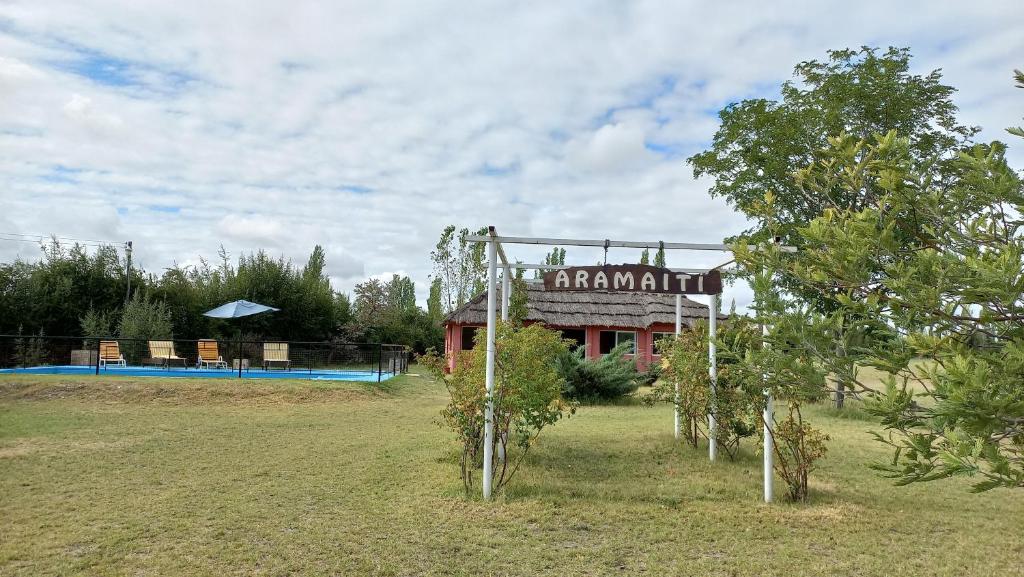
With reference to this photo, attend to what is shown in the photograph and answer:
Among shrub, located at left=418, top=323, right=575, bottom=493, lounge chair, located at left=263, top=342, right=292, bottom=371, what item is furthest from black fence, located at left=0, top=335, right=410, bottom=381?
shrub, located at left=418, top=323, right=575, bottom=493

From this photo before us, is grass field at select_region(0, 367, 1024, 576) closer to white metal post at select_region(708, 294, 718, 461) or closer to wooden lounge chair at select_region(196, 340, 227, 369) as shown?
white metal post at select_region(708, 294, 718, 461)

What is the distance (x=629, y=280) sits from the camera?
6.16 metres

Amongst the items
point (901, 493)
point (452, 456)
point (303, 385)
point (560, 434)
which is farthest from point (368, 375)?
point (901, 493)

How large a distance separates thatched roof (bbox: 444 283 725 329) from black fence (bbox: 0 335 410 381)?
3.78 metres

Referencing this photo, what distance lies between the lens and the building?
24.3 meters

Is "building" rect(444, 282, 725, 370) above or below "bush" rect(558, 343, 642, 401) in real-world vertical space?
above

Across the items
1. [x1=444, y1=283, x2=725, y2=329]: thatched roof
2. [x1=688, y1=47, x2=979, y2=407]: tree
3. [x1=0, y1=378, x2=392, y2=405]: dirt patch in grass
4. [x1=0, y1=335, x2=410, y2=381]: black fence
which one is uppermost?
[x1=688, y1=47, x2=979, y2=407]: tree

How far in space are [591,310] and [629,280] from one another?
19200 millimetres

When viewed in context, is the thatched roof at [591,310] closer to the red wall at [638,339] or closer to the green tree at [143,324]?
the red wall at [638,339]

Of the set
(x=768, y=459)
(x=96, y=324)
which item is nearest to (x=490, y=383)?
(x=768, y=459)

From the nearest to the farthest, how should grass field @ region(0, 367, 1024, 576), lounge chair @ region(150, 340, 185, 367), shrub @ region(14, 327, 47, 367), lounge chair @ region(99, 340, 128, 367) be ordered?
grass field @ region(0, 367, 1024, 576)
lounge chair @ region(99, 340, 128, 367)
lounge chair @ region(150, 340, 185, 367)
shrub @ region(14, 327, 47, 367)

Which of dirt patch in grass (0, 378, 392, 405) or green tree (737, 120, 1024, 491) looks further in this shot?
dirt patch in grass (0, 378, 392, 405)

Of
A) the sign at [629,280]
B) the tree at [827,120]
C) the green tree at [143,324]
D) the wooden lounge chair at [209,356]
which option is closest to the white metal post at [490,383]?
the sign at [629,280]

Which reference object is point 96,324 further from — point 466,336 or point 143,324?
point 466,336
